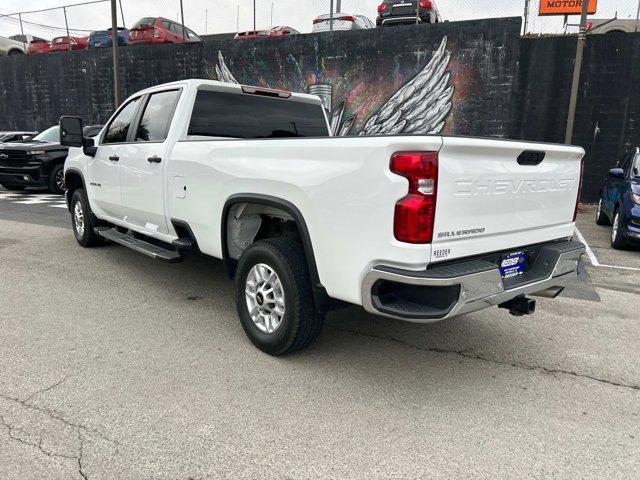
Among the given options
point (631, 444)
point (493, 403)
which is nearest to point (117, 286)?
point (493, 403)

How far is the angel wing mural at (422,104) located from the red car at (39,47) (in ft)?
49.3

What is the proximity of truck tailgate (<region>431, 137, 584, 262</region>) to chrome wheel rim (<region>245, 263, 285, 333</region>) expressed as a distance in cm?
124

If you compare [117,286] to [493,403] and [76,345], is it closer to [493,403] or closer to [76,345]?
[76,345]

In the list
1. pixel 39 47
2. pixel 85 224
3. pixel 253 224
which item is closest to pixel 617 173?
pixel 253 224

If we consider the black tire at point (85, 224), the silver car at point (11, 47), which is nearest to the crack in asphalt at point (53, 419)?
the black tire at point (85, 224)

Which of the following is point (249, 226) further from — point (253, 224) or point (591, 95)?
point (591, 95)

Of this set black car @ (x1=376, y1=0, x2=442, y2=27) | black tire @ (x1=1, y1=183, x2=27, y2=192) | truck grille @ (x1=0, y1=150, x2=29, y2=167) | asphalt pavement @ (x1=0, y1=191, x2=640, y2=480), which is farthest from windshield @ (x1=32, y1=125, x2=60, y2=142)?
black car @ (x1=376, y1=0, x2=442, y2=27)

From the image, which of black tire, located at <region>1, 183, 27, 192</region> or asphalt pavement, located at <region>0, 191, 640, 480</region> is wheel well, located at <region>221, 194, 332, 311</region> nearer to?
asphalt pavement, located at <region>0, 191, 640, 480</region>

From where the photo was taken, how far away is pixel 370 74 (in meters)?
14.7

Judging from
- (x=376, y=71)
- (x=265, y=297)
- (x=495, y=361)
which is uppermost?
(x=376, y=71)

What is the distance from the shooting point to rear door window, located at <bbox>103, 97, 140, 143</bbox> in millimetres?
5426

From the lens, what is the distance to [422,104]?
552 inches

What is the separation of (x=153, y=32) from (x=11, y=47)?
911 centimetres

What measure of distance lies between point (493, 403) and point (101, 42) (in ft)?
70.1
